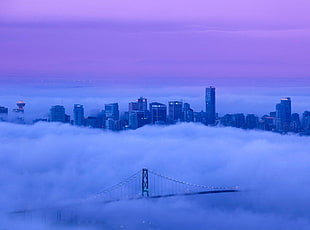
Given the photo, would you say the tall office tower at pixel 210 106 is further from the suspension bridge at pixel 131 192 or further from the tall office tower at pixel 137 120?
the suspension bridge at pixel 131 192

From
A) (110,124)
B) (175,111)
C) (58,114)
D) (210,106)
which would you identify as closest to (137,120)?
(110,124)

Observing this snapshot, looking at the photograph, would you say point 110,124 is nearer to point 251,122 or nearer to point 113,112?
point 113,112

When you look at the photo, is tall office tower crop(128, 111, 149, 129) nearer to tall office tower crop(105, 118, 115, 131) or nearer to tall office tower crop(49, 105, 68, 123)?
tall office tower crop(105, 118, 115, 131)

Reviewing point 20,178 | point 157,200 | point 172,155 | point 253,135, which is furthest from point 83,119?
point 157,200

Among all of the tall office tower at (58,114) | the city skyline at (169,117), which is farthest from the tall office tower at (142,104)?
the tall office tower at (58,114)

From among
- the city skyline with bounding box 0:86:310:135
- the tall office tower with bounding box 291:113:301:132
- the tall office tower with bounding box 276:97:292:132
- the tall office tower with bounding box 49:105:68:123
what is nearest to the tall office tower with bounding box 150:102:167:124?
the city skyline with bounding box 0:86:310:135
